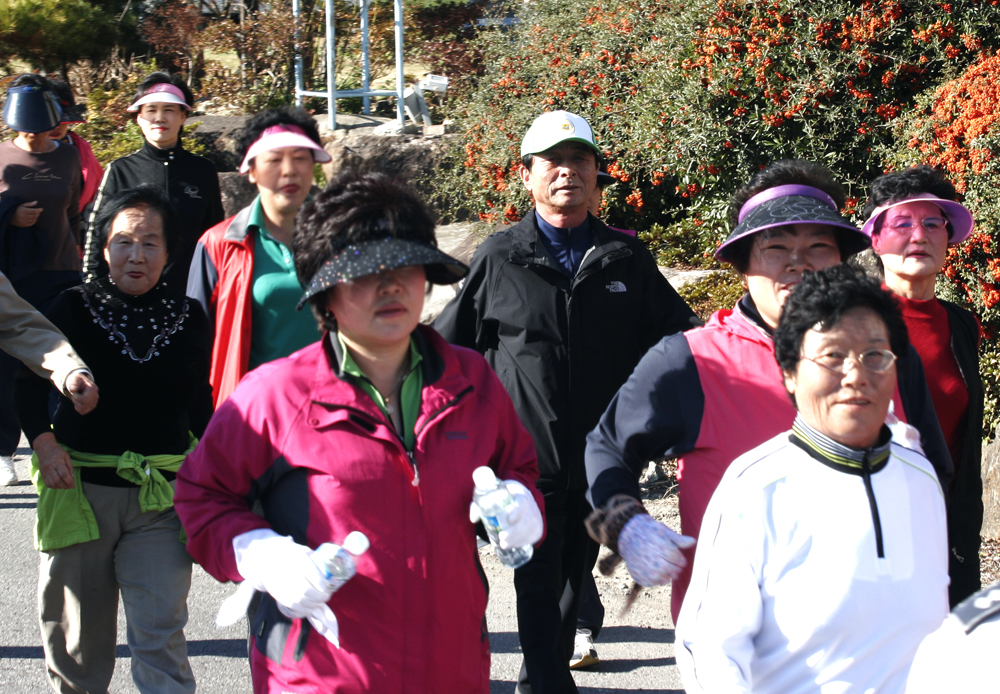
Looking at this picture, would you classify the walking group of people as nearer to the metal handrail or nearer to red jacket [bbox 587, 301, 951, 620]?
red jacket [bbox 587, 301, 951, 620]

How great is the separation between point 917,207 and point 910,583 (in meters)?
1.82

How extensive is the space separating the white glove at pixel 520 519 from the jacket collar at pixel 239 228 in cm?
166

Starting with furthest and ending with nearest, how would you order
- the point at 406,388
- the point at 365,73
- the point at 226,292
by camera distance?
the point at 365,73 < the point at 226,292 < the point at 406,388

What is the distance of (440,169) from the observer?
403 inches

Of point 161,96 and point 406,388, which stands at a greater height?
point 161,96

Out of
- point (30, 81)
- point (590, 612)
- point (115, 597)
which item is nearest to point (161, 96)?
point (30, 81)

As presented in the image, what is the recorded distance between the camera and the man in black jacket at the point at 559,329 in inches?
139

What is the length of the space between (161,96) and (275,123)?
1.76 meters

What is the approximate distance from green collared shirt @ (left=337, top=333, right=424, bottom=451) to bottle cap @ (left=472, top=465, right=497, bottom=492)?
0.16m

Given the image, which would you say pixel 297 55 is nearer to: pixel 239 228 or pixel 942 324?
pixel 239 228

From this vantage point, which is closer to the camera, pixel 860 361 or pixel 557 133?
pixel 860 361

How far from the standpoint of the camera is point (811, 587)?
6.31 feet

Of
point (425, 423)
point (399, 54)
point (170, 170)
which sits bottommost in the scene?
point (425, 423)

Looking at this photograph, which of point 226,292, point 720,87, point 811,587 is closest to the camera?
point 811,587
